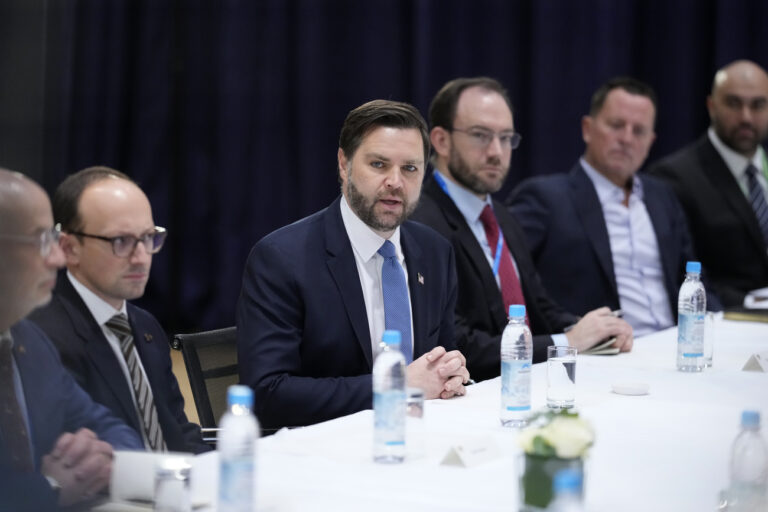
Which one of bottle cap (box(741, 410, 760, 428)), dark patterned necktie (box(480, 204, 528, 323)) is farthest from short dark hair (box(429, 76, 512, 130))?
bottle cap (box(741, 410, 760, 428))

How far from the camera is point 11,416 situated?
6.48ft

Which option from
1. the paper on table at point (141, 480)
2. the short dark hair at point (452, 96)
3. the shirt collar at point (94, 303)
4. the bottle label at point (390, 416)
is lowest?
the paper on table at point (141, 480)

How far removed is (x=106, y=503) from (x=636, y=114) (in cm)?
353

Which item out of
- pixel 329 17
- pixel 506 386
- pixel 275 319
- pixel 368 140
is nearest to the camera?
pixel 506 386

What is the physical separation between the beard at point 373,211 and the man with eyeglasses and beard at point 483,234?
67 centimetres

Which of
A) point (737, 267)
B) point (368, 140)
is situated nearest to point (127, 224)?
point (368, 140)

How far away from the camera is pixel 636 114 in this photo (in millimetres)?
4676

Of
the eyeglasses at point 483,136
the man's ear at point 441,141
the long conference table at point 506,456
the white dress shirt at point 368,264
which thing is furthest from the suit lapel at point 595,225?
the white dress shirt at point 368,264

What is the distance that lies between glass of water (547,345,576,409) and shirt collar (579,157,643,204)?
7.07 feet

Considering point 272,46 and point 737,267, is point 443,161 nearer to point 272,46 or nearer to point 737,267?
point 737,267

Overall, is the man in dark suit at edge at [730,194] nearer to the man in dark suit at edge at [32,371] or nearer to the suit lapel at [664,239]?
the suit lapel at [664,239]

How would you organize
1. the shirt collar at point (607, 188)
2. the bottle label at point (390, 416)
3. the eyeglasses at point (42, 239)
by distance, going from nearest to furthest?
1. the bottle label at point (390, 416)
2. the eyeglasses at point (42, 239)
3. the shirt collar at point (607, 188)

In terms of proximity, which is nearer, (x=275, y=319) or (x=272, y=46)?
(x=275, y=319)

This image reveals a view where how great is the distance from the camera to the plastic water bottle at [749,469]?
1646mm
